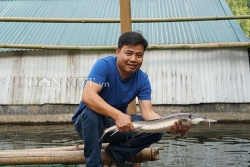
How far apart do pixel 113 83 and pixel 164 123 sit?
631 millimetres

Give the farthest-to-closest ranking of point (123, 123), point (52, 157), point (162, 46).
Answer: point (162, 46) → point (52, 157) → point (123, 123)

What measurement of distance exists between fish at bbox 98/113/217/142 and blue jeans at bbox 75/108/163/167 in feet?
0.29

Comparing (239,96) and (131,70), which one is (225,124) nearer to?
(239,96)

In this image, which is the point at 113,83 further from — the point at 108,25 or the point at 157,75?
the point at 108,25

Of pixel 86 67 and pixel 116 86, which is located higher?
pixel 86 67

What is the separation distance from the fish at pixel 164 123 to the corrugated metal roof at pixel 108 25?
7395mm

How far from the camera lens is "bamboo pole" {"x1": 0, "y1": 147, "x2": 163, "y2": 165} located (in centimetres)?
407

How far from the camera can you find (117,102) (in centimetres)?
372

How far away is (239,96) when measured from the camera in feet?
34.5

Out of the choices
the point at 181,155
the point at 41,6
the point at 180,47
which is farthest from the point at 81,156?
the point at 41,6

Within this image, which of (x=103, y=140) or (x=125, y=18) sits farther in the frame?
(x=125, y=18)

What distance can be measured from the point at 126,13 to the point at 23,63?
20.1 ft

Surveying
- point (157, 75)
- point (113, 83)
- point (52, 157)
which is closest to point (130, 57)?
point (113, 83)

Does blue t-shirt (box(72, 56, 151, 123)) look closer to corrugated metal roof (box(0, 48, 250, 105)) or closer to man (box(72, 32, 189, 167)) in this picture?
man (box(72, 32, 189, 167))
